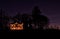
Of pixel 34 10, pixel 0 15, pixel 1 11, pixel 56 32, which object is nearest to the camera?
pixel 56 32

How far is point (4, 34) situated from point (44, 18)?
1996 cm

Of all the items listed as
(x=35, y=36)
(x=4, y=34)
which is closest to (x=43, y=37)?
(x=35, y=36)

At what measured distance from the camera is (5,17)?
29.0m

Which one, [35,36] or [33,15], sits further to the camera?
[33,15]

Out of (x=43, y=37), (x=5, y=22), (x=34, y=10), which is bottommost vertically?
(x=43, y=37)

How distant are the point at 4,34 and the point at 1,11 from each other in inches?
333

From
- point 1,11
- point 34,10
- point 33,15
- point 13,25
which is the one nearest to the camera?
point 13,25

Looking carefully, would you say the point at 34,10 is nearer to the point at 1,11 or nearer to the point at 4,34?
the point at 1,11

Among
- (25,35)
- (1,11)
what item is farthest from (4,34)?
(1,11)

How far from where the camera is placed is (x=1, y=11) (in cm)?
2800

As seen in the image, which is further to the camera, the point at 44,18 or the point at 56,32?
the point at 44,18

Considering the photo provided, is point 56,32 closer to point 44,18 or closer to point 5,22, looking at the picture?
point 5,22

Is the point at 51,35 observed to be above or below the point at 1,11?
below

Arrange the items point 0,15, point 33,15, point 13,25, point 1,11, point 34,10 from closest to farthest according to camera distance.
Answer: point 13,25, point 1,11, point 0,15, point 33,15, point 34,10
